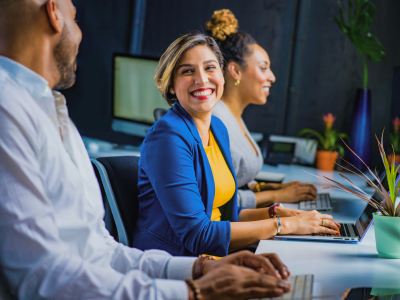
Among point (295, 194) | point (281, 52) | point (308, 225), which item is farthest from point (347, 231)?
point (281, 52)

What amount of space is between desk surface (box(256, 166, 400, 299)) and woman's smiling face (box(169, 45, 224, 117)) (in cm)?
57

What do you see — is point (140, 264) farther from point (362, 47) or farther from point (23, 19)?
point (362, 47)

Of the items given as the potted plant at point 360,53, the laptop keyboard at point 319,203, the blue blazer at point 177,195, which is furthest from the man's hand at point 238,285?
the potted plant at point 360,53

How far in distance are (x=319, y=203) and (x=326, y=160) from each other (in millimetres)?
1068

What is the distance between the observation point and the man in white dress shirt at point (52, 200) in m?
0.69

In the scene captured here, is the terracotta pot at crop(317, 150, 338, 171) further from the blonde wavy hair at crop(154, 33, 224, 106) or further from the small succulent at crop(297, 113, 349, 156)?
the blonde wavy hair at crop(154, 33, 224, 106)

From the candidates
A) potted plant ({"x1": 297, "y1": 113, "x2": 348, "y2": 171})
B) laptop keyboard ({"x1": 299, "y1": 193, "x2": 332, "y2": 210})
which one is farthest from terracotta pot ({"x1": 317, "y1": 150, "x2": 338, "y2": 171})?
laptop keyboard ({"x1": 299, "y1": 193, "x2": 332, "y2": 210})

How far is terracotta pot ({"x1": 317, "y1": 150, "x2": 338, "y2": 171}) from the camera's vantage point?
281cm

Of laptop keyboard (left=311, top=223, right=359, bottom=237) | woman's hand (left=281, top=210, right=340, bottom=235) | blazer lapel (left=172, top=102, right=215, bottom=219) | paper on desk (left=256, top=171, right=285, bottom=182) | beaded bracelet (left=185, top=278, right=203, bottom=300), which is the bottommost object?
paper on desk (left=256, top=171, right=285, bottom=182)

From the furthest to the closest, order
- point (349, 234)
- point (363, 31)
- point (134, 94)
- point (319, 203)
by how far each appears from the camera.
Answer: point (134, 94) < point (363, 31) < point (319, 203) < point (349, 234)

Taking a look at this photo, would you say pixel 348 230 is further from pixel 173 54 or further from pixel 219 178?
pixel 173 54

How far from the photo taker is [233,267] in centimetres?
83

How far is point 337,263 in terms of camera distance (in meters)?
1.11

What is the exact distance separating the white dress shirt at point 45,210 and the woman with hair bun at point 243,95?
3.90ft
